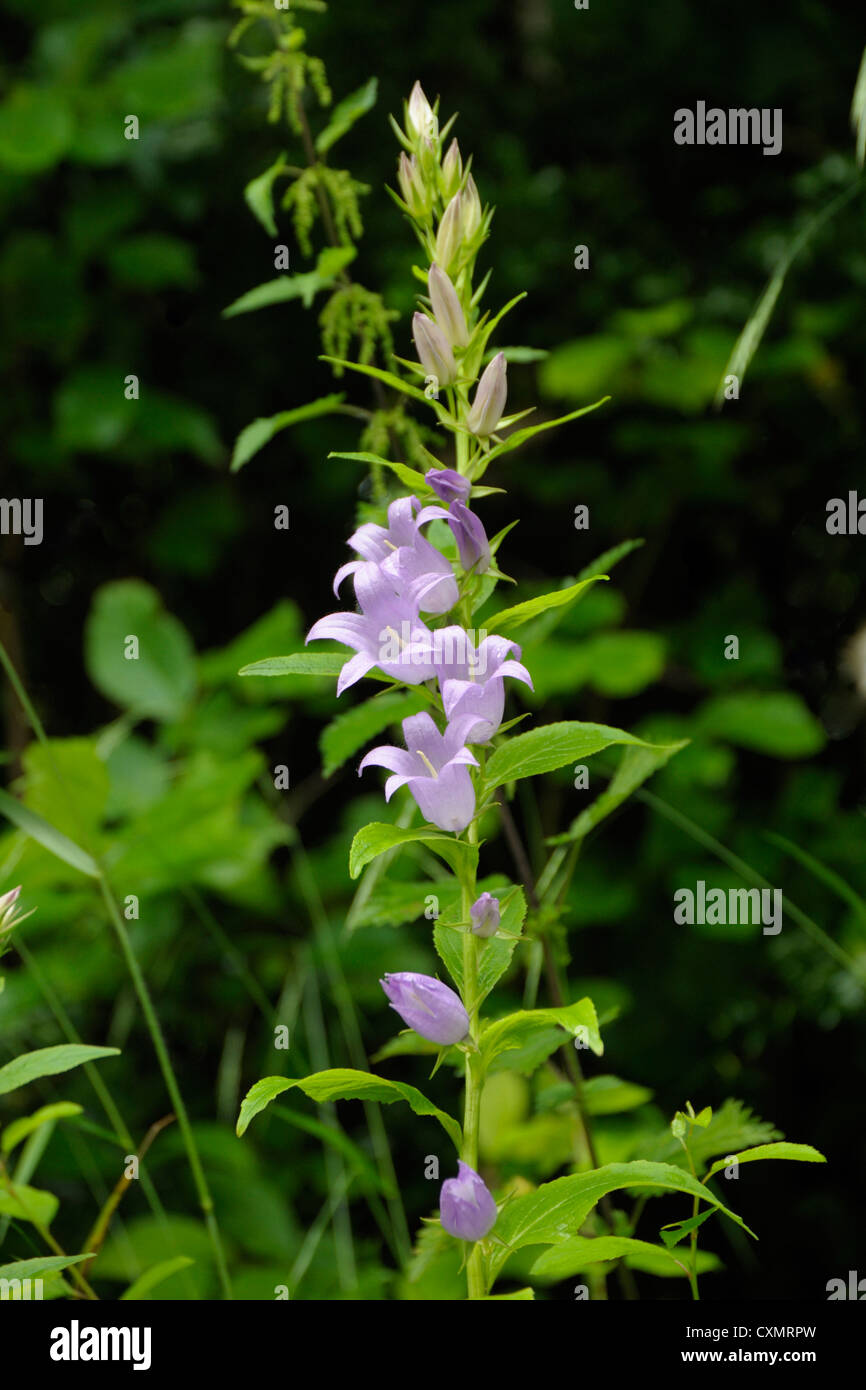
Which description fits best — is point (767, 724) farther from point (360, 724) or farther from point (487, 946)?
point (487, 946)

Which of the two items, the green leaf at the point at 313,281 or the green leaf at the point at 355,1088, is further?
the green leaf at the point at 313,281

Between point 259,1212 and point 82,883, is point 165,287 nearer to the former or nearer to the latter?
point 82,883

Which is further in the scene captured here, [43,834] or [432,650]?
[43,834]

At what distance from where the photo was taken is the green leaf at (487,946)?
1.57 ft

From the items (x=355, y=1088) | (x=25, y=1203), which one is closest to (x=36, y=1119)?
(x=25, y=1203)

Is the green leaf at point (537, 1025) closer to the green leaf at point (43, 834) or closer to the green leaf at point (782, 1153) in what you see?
the green leaf at point (782, 1153)

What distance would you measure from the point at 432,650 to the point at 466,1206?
194mm

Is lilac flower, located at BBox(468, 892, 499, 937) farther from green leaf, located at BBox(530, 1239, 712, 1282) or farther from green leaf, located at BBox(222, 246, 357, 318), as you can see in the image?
green leaf, located at BBox(222, 246, 357, 318)

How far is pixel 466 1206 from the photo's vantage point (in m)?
0.41

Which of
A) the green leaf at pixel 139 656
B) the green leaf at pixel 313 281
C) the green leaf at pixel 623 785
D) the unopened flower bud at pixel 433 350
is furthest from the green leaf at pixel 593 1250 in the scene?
the green leaf at pixel 139 656

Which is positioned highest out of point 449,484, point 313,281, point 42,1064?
point 313,281

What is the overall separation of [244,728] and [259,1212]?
1.72 feet

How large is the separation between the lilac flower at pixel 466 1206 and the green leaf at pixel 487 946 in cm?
8
